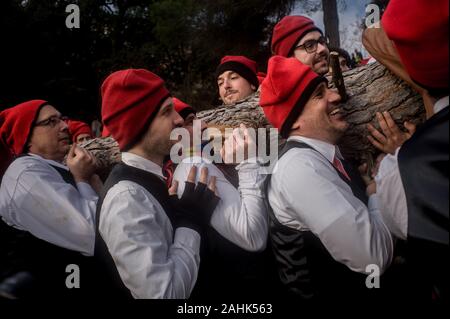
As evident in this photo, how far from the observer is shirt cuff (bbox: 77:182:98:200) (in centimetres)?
258

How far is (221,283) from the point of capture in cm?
216

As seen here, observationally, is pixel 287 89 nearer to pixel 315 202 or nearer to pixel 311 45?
pixel 315 202

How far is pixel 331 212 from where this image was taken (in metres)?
1.76

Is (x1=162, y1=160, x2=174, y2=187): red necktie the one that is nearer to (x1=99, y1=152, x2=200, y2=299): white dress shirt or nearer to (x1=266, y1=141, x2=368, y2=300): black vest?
(x1=99, y1=152, x2=200, y2=299): white dress shirt

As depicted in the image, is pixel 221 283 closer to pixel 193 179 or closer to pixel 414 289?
pixel 193 179

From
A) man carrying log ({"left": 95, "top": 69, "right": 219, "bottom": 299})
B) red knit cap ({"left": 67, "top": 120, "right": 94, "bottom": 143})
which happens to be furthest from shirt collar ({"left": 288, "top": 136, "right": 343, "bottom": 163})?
red knit cap ({"left": 67, "top": 120, "right": 94, "bottom": 143})

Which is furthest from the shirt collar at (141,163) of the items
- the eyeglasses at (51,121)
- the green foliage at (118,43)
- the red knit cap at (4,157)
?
the green foliage at (118,43)

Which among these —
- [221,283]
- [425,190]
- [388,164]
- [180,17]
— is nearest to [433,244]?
[425,190]

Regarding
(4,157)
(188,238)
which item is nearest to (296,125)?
(188,238)

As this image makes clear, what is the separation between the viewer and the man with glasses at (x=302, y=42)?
3.46m

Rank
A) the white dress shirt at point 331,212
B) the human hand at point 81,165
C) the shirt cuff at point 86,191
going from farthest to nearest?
the human hand at point 81,165, the shirt cuff at point 86,191, the white dress shirt at point 331,212

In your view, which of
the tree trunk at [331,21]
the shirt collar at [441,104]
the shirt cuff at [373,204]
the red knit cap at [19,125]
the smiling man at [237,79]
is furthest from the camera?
the tree trunk at [331,21]

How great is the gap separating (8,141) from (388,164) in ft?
8.68

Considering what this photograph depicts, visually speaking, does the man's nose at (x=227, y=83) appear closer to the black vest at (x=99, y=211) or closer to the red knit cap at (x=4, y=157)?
the red knit cap at (x=4, y=157)
